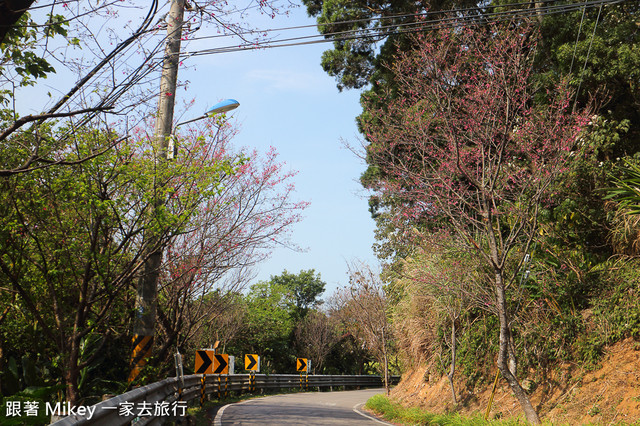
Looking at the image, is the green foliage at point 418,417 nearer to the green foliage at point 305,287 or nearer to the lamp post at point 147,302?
the lamp post at point 147,302

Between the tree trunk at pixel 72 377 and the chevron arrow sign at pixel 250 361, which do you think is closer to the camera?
the tree trunk at pixel 72 377

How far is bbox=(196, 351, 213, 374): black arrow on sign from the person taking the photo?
13281 millimetres

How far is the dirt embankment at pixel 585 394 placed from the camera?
961 centimetres

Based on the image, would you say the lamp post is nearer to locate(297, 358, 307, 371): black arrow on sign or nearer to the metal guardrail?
the metal guardrail

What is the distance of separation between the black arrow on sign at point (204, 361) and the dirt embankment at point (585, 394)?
6378 millimetres

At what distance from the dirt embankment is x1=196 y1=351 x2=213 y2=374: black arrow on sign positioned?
20.9 ft

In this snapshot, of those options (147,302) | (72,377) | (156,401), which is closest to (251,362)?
(147,302)

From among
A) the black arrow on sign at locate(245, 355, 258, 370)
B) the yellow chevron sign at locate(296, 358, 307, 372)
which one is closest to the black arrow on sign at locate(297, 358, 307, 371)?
the yellow chevron sign at locate(296, 358, 307, 372)

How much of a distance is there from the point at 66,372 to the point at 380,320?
55.7 ft

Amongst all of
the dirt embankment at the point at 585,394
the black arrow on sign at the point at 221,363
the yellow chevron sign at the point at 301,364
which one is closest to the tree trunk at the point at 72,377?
the black arrow on sign at the point at 221,363

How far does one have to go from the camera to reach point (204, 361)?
43.9 feet

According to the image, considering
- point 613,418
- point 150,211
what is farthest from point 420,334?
point 150,211

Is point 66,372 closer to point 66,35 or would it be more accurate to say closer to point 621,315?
point 66,35

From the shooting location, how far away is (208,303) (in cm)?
1989
